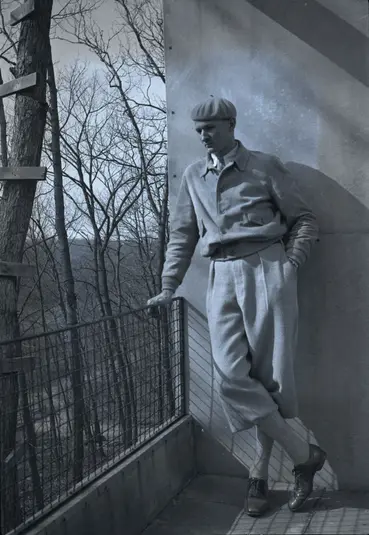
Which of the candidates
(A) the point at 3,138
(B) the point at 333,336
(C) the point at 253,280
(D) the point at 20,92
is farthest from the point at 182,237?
(A) the point at 3,138

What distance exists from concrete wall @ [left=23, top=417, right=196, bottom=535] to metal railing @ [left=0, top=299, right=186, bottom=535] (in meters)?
0.07

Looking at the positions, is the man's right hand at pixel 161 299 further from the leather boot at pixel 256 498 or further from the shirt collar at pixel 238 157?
the leather boot at pixel 256 498

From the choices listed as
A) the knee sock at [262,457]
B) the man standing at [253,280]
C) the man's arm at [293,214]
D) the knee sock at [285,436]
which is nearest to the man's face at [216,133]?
the man standing at [253,280]

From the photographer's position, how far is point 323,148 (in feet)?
11.8

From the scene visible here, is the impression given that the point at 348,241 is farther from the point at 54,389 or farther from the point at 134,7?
the point at 134,7

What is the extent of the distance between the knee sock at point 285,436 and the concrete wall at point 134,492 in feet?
2.31

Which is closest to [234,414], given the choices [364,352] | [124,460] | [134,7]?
[124,460]

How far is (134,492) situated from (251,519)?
23.5 inches

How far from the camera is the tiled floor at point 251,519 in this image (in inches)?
125

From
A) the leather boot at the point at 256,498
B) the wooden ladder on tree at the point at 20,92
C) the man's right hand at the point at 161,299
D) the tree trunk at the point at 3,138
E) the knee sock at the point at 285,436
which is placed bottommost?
the leather boot at the point at 256,498

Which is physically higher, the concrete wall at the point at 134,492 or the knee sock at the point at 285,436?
the knee sock at the point at 285,436

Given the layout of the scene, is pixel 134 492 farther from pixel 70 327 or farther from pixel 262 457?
pixel 70 327

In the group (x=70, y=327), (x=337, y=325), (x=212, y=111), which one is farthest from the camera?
(x=337, y=325)

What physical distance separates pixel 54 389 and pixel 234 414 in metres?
0.91
